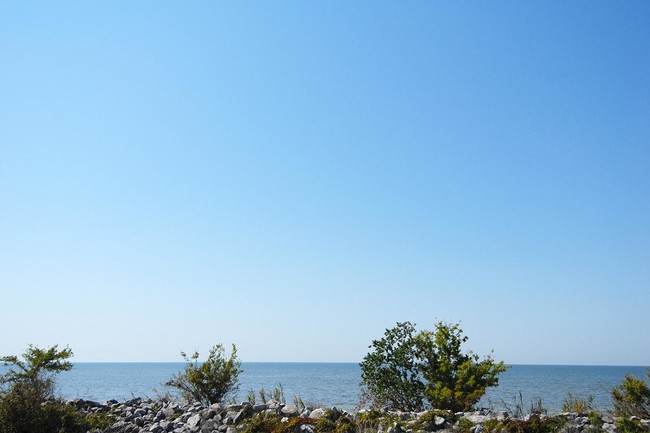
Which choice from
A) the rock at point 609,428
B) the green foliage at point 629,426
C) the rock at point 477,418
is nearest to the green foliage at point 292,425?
the rock at point 477,418

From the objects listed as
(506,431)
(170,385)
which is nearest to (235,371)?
(170,385)

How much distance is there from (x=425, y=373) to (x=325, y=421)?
5.70 metres

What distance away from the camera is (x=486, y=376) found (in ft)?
53.2

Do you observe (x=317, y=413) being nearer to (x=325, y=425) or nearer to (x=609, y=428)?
(x=325, y=425)

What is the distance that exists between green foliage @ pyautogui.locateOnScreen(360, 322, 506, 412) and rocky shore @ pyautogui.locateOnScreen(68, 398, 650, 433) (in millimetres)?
2818

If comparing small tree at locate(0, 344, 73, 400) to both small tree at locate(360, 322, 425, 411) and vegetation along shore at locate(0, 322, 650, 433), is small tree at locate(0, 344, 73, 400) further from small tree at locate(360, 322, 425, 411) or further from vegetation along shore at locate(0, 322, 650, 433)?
small tree at locate(360, 322, 425, 411)

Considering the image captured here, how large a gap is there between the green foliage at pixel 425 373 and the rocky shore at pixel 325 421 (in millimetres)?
2818

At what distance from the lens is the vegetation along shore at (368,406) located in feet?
39.8

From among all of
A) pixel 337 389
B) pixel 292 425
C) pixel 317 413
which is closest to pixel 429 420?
pixel 317 413

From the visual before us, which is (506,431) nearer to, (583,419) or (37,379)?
(583,419)

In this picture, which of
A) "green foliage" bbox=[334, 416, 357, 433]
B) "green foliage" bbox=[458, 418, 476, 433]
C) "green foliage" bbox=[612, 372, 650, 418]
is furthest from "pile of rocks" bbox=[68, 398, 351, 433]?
"green foliage" bbox=[612, 372, 650, 418]

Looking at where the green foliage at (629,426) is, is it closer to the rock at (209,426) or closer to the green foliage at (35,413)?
the rock at (209,426)

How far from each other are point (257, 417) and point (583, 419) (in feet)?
26.2

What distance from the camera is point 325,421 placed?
41.8ft
